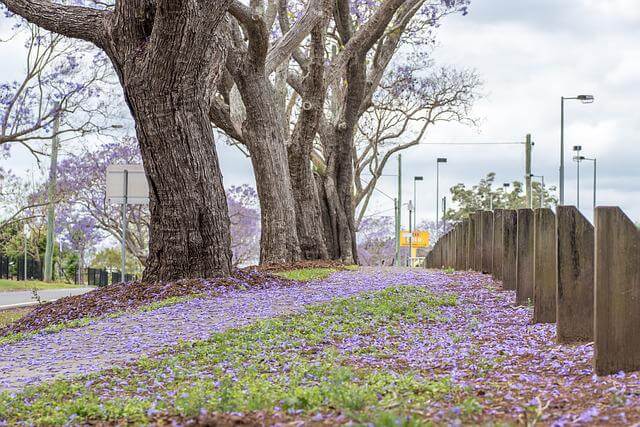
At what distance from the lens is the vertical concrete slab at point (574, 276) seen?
24.2ft

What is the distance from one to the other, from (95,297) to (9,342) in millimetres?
3189

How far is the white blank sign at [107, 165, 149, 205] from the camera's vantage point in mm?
19172

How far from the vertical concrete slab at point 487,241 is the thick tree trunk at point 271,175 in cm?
506

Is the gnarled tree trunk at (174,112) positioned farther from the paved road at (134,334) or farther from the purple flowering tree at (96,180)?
the purple flowering tree at (96,180)

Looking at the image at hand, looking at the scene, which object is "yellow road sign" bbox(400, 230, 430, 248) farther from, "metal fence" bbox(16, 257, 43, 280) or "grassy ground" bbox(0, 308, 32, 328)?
"grassy ground" bbox(0, 308, 32, 328)

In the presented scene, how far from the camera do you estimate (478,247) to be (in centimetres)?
1805

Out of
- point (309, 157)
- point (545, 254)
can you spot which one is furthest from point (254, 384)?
point (309, 157)

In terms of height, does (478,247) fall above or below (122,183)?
below

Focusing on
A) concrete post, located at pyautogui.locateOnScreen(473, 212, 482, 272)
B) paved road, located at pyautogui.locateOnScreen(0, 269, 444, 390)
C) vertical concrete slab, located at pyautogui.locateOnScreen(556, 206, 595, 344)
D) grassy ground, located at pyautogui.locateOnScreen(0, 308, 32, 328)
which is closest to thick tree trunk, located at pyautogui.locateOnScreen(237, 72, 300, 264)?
concrete post, located at pyautogui.locateOnScreen(473, 212, 482, 272)

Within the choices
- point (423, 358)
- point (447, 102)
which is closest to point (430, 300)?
point (423, 358)

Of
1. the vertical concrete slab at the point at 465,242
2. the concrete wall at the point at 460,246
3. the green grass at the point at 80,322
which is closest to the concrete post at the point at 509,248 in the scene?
the green grass at the point at 80,322

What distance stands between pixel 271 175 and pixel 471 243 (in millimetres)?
4819

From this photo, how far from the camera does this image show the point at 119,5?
13094mm

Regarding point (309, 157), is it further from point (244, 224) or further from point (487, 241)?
point (244, 224)
